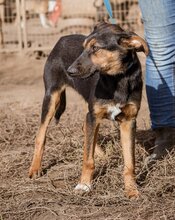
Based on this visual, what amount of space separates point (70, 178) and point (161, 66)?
1335 mm

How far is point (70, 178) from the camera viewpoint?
199 inches

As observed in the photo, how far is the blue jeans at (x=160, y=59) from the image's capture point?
535cm

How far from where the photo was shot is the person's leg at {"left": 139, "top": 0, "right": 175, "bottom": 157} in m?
5.35

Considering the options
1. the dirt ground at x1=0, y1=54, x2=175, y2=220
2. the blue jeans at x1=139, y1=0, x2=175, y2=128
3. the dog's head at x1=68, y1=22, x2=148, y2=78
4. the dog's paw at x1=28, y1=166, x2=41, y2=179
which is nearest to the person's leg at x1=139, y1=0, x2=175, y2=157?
the blue jeans at x1=139, y1=0, x2=175, y2=128

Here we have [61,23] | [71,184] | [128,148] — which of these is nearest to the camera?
[128,148]

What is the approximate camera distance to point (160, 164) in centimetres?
498

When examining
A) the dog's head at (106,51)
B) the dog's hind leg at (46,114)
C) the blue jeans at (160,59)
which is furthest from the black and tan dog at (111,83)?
the blue jeans at (160,59)

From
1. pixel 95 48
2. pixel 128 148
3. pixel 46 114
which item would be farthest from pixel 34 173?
pixel 95 48

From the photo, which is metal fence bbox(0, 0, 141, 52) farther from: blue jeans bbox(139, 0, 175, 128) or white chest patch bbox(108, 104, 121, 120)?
white chest patch bbox(108, 104, 121, 120)

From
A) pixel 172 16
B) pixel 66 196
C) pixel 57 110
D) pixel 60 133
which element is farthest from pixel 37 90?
pixel 66 196

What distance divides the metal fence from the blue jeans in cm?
614

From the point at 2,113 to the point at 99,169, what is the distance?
110 inches

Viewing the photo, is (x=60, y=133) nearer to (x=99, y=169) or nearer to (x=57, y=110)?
(x=57, y=110)

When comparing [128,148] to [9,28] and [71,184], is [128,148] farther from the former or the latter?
[9,28]
